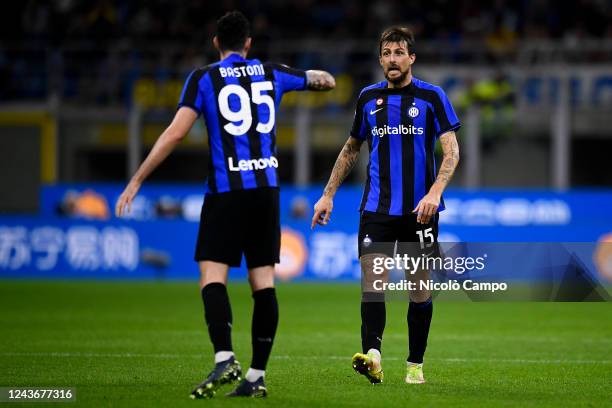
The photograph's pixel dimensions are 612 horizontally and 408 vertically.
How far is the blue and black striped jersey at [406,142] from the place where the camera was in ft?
23.6

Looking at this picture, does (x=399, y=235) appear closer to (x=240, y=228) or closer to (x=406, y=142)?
(x=406, y=142)

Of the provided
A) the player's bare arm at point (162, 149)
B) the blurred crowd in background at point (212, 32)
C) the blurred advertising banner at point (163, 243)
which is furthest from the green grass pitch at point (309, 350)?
the blurred crowd in background at point (212, 32)

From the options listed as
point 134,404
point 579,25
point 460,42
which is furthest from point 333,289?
point 134,404

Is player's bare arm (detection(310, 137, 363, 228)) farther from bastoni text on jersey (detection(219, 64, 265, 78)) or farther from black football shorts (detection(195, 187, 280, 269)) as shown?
bastoni text on jersey (detection(219, 64, 265, 78))

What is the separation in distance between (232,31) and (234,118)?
1.57 feet

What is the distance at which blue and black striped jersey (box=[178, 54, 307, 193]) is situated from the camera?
6460 mm

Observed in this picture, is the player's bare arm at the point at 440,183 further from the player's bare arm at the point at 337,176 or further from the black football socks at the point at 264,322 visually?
the black football socks at the point at 264,322

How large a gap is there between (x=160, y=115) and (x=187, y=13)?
7.03ft

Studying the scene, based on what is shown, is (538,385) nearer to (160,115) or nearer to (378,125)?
(378,125)

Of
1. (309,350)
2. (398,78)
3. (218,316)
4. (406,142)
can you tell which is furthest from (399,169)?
(309,350)

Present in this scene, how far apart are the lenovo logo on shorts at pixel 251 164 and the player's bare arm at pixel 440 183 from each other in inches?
37.6

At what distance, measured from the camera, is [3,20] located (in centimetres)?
2408

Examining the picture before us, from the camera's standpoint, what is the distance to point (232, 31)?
6.45m

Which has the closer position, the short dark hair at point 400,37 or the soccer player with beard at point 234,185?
the soccer player with beard at point 234,185
